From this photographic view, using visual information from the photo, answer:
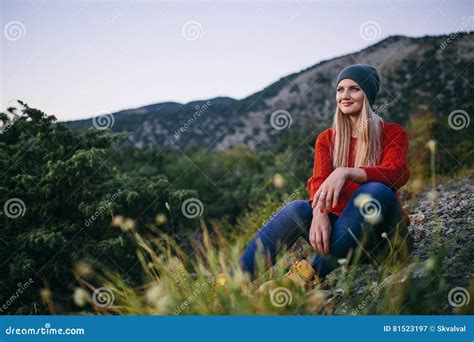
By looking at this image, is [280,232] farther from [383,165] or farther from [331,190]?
[383,165]

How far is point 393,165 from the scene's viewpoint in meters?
2.21

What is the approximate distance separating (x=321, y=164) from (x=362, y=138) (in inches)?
9.5

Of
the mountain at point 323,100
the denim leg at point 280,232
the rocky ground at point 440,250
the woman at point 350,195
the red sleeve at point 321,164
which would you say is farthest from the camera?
the mountain at point 323,100

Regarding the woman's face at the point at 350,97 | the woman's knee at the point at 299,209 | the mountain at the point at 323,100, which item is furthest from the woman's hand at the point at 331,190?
the mountain at the point at 323,100

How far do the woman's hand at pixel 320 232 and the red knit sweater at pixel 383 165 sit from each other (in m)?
0.14

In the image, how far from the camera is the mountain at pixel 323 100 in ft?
19.7

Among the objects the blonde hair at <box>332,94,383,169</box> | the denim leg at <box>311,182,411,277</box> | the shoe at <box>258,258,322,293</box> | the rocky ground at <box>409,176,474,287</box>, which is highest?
the blonde hair at <box>332,94,383,169</box>

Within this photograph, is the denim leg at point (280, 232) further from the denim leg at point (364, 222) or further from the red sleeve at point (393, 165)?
the red sleeve at point (393, 165)

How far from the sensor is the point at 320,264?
7.23 feet

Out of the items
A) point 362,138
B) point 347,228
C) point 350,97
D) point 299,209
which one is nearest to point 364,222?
point 347,228

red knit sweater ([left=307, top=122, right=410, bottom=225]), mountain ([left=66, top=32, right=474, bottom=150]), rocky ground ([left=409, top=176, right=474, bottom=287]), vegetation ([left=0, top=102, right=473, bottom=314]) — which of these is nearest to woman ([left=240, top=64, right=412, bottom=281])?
red knit sweater ([left=307, top=122, right=410, bottom=225])

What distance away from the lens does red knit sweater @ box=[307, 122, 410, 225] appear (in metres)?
2.16

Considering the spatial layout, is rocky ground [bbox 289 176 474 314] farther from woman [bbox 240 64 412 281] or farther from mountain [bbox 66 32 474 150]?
mountain [bbox 66 32 474 150]

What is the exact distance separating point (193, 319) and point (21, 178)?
1.75 metres
